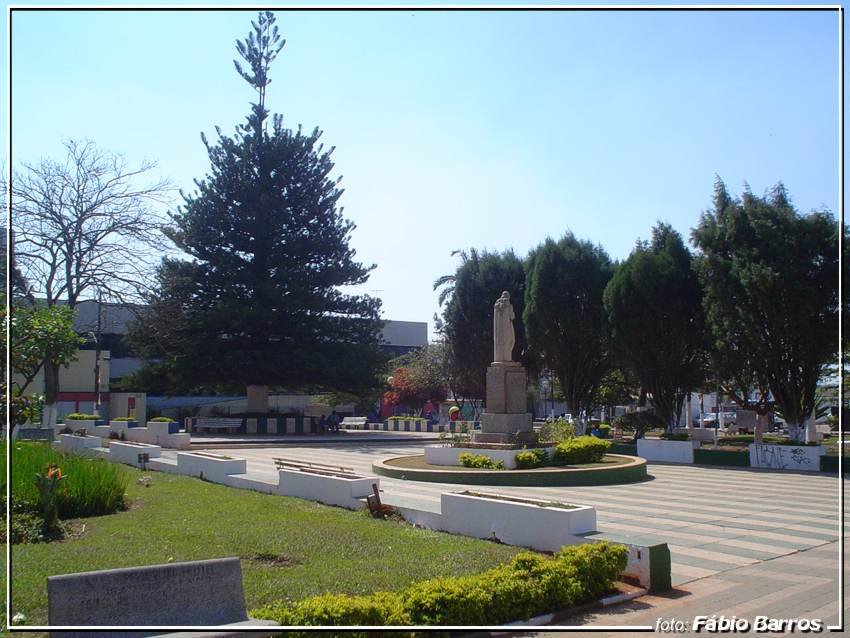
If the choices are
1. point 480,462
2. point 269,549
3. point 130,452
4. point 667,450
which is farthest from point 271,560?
point 667,450

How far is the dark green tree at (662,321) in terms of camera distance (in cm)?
2859

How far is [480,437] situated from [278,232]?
21.4 m

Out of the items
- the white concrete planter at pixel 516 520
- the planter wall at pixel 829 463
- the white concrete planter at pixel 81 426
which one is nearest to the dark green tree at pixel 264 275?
the white concrete planter at pixel 81 426

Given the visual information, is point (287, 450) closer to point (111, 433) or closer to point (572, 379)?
point (111, 433)

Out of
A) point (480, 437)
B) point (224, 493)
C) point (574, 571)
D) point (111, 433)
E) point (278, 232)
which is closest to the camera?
point (574, 571)

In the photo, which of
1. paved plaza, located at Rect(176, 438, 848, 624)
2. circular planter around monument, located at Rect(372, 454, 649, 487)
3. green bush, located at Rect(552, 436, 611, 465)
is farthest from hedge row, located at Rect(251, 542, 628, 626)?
green bush, located at Rect(552, 436, 611, 465)

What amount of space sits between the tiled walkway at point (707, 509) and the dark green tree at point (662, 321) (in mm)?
8153

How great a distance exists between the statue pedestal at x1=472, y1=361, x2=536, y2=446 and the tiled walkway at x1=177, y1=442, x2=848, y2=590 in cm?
329

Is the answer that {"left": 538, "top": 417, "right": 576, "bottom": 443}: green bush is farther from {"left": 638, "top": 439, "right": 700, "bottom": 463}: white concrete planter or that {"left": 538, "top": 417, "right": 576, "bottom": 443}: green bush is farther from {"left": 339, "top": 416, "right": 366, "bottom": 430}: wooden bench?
{"left": 339, "top": 416, "right": 366, "bottom": 430}: wooden bench

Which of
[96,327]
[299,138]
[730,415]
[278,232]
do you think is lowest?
[730,415]

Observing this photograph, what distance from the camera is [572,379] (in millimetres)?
34938

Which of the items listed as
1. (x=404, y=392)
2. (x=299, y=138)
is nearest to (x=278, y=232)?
(x=299, y=138)

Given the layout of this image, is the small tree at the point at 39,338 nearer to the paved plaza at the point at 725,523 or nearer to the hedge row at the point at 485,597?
the paved plaza at the point at 725,523

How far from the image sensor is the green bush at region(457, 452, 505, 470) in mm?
17709
